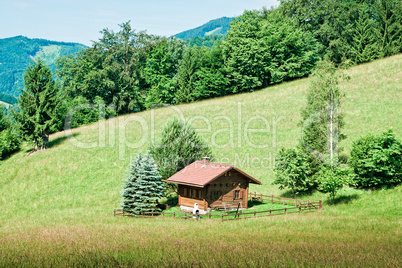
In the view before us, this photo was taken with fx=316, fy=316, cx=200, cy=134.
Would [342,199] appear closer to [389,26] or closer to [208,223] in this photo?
[208,223]

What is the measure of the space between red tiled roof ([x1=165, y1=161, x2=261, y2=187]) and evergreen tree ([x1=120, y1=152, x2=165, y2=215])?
2497 millimetres

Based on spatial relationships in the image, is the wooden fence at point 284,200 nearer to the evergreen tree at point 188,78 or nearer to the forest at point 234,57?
the forest at point 234,57

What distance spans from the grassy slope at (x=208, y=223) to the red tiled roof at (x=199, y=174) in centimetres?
666

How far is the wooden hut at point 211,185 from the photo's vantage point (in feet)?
106

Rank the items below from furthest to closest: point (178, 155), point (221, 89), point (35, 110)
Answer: point (221, 89)
point (35, 110)
point (178, 155)

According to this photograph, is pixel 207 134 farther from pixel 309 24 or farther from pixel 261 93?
pixel 309 24

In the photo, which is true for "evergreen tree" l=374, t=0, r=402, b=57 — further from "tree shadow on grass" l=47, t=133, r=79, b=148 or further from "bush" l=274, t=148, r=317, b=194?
"tree shadow on grass" l=47, t=133, r=79, b=148

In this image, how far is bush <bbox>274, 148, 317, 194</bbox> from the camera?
33.7 metres

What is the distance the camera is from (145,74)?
82438 mm

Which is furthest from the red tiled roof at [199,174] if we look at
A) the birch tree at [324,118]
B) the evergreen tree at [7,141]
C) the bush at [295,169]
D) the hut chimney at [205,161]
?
the evergreen tree at [7,141]

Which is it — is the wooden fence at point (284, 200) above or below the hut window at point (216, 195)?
below

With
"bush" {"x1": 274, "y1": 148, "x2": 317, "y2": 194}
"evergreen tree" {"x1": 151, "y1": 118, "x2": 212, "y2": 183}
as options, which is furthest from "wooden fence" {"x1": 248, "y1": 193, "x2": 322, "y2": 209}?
"evergreen tree" {"x1": 151, "y1": 118, "x2": 212, "y2": 183}

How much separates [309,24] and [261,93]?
26.2 meters

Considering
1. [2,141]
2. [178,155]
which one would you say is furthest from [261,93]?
[2,141]
